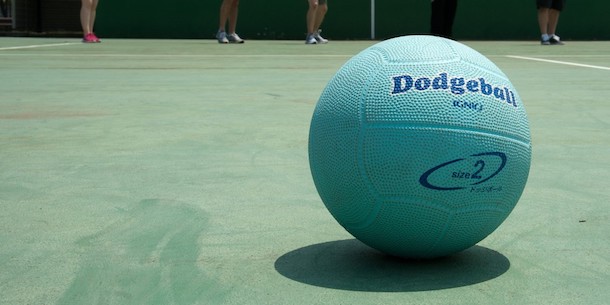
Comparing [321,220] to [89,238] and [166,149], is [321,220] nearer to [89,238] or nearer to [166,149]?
[89,238]

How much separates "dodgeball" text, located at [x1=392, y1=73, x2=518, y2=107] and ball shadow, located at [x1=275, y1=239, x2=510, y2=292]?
0.60 metres

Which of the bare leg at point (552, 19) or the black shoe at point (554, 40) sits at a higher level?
the bare leg at point (552, 19)

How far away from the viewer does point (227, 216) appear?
4.00 metres

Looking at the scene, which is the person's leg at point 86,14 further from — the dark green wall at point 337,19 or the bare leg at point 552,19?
the bare leg at point 552,19

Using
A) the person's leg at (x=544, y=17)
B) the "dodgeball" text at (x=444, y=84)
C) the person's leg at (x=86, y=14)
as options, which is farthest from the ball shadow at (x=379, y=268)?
the person's leg at (x=544, y=17)

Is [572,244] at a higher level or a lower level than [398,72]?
lower

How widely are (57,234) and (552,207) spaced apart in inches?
85.2

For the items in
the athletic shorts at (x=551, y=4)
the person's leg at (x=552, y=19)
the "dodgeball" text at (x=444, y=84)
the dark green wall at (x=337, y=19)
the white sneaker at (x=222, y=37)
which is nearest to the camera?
the "dodgeball" text at (x=444, y=84)

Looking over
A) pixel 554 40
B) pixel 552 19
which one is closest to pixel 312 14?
pixel 552 19

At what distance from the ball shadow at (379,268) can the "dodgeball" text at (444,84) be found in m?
0.60

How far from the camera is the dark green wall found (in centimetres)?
2325

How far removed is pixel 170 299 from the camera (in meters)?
2.83

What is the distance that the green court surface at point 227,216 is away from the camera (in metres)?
2.96

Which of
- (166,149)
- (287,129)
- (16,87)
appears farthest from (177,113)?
(16,87)
